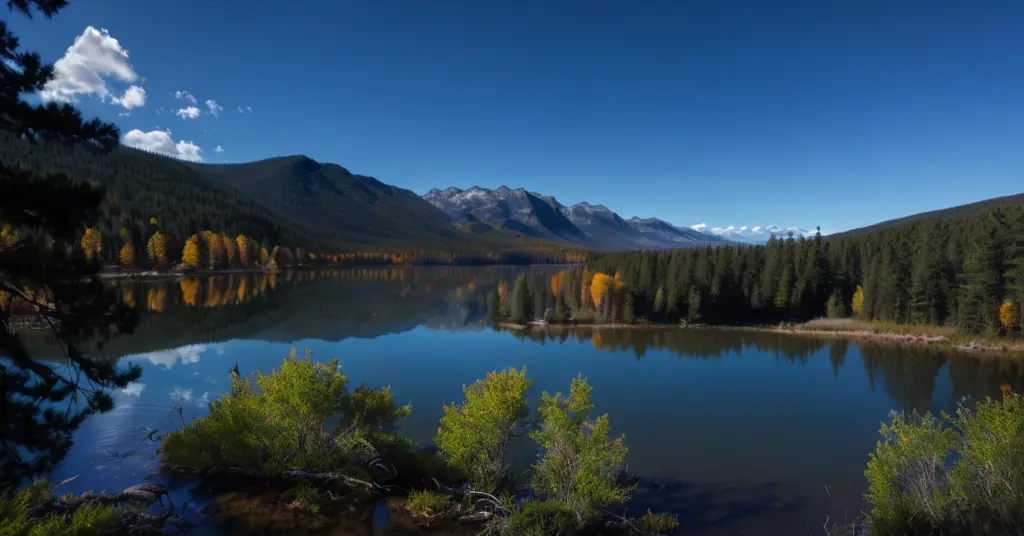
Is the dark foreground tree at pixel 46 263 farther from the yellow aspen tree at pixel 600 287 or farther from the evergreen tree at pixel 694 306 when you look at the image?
the evergreen tree at pixel 694 306

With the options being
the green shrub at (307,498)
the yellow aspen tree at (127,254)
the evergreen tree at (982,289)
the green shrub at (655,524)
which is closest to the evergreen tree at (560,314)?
the evergreen tree at (982,289)

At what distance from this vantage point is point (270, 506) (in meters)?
20.5

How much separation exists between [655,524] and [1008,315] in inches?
3169

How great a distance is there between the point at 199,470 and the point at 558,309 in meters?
75.4

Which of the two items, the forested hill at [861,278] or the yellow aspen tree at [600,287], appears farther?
the yellow aspen tree at [600,287]

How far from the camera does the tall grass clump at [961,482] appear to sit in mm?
13125

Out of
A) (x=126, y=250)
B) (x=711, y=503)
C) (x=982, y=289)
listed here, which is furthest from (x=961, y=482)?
(x=126, y=250)

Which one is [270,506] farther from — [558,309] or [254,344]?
[558,309]

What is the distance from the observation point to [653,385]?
50.8m

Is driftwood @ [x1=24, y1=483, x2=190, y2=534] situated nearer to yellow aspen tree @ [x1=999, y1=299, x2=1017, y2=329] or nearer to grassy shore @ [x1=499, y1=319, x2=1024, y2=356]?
grassy shore @ [x1=499, y1=319, x2=1024, y2=356]

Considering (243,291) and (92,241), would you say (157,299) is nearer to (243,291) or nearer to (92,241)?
(243,291)

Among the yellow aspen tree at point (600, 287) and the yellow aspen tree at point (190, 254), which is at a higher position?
the yellow aspen tree at point (190, 254)

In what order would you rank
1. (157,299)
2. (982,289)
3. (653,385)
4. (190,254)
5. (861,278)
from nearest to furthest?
(653,385), (982,289), (157,299), (861,278), (190,254)

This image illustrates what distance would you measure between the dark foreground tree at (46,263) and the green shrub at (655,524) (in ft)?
60.4
